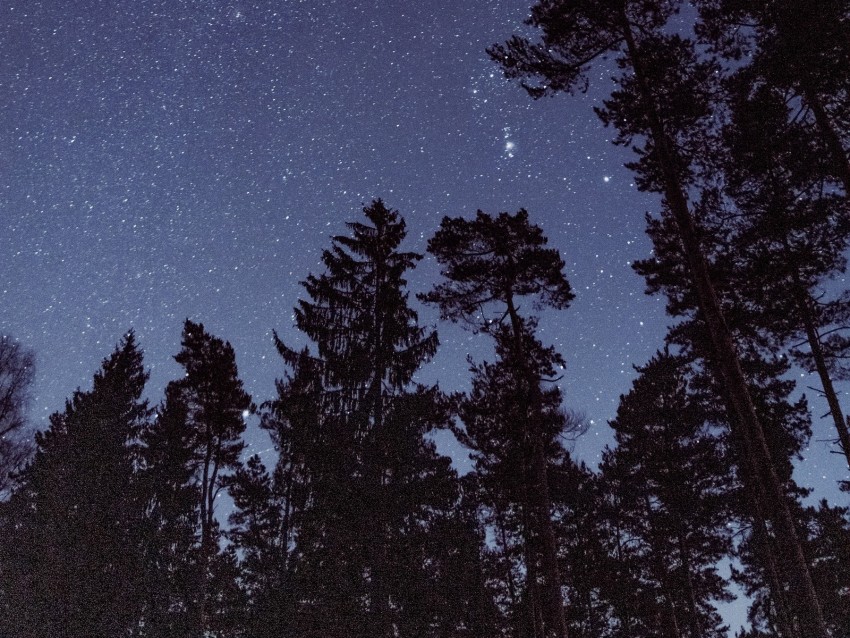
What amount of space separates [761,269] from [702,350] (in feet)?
11.3

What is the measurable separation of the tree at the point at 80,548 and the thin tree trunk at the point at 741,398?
16509mm

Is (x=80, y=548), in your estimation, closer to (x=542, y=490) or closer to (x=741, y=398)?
(x=542, y=490)

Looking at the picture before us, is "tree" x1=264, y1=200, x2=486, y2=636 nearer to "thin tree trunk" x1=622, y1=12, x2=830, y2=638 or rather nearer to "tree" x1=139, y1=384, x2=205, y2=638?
"tree" x1=139, y1=384, x2=205, y2=638

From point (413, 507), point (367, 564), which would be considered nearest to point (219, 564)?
point (367, 564)

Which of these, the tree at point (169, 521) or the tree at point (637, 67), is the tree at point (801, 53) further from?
the tree at point (169, 521)

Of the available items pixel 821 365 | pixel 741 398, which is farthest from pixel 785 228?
pixel 741 398

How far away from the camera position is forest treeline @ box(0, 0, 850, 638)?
1111 cm

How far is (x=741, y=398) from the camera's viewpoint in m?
8.03

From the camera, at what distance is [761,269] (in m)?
14.5

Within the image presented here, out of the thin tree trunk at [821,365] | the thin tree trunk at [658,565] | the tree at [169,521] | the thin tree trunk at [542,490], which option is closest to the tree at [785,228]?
the thin tree trunk at [821,365]

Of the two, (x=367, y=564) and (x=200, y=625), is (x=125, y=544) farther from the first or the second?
(x=367, y=564)

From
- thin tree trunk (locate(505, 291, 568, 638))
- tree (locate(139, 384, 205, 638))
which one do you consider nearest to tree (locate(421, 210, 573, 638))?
thin tree trunk (locate(505, 291, 568, 638))

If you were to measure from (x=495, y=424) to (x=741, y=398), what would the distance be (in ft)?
44.2

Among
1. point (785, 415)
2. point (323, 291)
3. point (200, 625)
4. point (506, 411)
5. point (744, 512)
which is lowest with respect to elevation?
point (200, 625)
